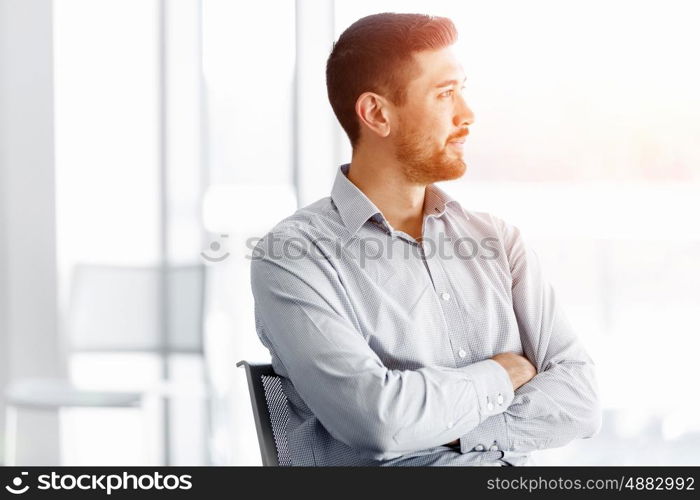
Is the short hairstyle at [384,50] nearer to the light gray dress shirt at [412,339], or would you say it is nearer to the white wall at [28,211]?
the light gray dress shirt at [412,339]

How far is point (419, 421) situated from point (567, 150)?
1.75 meters

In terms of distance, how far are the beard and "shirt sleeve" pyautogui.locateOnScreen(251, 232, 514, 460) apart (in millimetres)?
297

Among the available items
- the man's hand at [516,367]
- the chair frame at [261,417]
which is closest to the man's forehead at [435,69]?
the man's hand at [516,367]

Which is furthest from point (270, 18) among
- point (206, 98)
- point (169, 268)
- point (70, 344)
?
point (70, 344)

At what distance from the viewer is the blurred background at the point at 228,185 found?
8.82 ft

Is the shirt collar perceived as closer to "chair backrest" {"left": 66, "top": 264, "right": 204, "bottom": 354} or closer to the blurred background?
the blurred background

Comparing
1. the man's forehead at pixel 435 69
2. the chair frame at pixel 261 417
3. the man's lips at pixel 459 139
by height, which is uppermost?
the man's forehead at pixel 435 69

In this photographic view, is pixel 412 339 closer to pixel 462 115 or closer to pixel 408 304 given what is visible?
pixel 408 304

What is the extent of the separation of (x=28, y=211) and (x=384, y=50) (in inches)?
66.4

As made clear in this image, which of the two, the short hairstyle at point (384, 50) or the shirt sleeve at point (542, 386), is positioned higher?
the short hairstyle at point (384, 50)

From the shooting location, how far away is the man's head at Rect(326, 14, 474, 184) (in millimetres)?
1603

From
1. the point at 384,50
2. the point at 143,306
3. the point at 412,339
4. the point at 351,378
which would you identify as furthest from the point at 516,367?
the point at 143,306
